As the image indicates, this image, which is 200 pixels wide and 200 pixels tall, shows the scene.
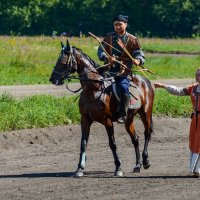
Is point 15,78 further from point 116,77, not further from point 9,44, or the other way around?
point 116,77

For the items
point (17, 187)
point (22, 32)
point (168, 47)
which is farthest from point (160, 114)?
point (22, 32)

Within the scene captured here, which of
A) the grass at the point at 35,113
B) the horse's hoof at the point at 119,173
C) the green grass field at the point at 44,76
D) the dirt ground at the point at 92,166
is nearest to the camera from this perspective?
the dirt ground at the point at 92,166

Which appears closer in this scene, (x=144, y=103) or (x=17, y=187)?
(x=17, y=187)

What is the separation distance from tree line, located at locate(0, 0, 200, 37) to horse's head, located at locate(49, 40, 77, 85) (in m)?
74.4

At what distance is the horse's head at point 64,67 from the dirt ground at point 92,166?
1.50 m

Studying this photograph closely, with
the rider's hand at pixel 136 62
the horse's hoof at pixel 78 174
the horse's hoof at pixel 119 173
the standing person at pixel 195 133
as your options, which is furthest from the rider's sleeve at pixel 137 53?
the horse's hoof at pixel 78 174

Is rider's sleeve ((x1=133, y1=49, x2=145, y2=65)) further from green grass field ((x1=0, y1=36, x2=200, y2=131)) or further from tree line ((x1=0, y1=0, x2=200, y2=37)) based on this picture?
tree line ((x1=0, y1=0, x2=200, y2=37))

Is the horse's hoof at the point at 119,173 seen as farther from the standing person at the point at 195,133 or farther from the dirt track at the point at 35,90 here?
the dirt track at the point at 35,90

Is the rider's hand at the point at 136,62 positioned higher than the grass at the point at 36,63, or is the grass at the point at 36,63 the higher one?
the rider's hand at the point at 136,62

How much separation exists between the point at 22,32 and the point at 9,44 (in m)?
43.8

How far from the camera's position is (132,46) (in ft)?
50.2

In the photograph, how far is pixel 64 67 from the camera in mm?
14820

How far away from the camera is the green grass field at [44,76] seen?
19.8 meters

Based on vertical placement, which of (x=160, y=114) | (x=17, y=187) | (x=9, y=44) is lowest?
(x=9, y=44)
